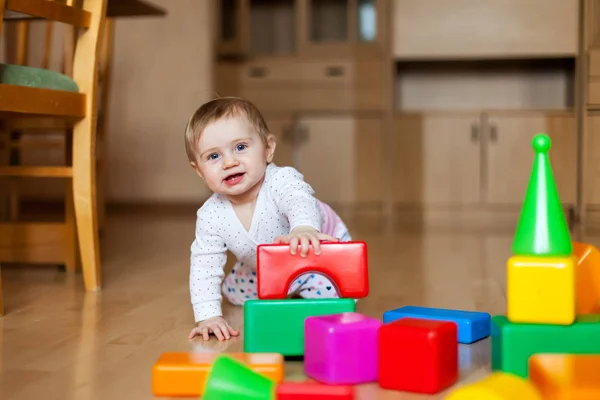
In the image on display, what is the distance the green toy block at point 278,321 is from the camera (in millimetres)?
1016

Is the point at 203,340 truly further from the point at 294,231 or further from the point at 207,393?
the point at 207,393

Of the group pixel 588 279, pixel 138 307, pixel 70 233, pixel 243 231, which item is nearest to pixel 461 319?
pixel 588 279

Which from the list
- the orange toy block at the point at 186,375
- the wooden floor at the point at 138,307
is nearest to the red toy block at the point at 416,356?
the wooden floor at the point at 138,307

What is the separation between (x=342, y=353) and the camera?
2.90ft

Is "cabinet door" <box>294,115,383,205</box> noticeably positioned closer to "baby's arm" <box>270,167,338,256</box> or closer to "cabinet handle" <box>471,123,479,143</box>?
"cabinet handle" <box>471,123,479,143</box>

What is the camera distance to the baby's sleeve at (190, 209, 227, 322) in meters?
1.25

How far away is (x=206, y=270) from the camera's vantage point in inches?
50.7

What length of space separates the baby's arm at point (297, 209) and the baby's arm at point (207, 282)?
13 cm

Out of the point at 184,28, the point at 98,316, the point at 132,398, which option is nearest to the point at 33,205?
the point at 184,28

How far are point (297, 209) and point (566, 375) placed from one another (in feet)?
1.88

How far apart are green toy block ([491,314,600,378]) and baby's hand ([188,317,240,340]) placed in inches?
18.5

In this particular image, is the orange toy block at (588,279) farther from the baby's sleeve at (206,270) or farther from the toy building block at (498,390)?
the baby's sleeve at (206,270)

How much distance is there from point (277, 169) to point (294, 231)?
0.22 metres

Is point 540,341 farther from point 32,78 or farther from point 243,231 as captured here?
point 32,78
